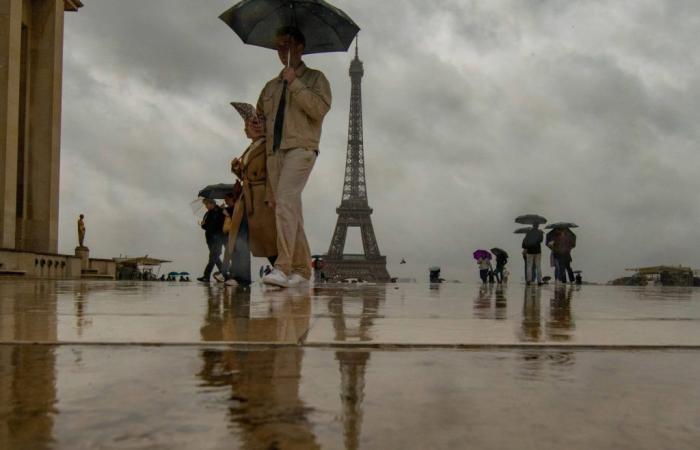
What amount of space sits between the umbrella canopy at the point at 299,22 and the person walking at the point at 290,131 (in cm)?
59

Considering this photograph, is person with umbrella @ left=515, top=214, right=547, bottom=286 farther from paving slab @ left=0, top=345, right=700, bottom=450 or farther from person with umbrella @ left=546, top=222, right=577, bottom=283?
paving slab @ left=0, top=345, right=700, bottom=450

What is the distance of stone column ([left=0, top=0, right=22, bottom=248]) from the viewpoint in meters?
26.8

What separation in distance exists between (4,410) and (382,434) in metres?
0.77

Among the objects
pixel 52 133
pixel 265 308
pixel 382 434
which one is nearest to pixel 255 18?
pixel 265 308

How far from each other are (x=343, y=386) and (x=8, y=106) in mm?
27612

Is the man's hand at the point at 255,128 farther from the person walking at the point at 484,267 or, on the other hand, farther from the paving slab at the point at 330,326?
the person walking at the point at 484,267

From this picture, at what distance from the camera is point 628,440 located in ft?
4.78

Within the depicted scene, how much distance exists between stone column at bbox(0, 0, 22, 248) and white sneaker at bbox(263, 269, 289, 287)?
21.9 m

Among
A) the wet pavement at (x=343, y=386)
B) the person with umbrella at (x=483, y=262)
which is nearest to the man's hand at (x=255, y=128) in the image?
the wet pavement at (x=343, y=386)

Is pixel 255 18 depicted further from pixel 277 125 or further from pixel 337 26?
pixel 277 125

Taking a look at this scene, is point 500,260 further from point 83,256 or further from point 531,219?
point 83,256

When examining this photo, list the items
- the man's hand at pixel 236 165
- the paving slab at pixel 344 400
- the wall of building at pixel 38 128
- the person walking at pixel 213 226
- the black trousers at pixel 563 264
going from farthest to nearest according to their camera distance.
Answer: the wall of building at pixel 38 128, the black trousers at pixel 563 264, the person walking at pixel 213 226, the man's hand at pixel 236 165, the paving slab at pixel 344 400

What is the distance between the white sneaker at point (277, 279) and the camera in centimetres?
800

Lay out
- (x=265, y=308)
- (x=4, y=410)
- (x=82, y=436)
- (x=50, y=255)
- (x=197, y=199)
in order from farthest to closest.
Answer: (x=50, y=255)
(x=197, y=199)
(x=265, y=308)
(x=4, y=410)
(x=82, y=436)
